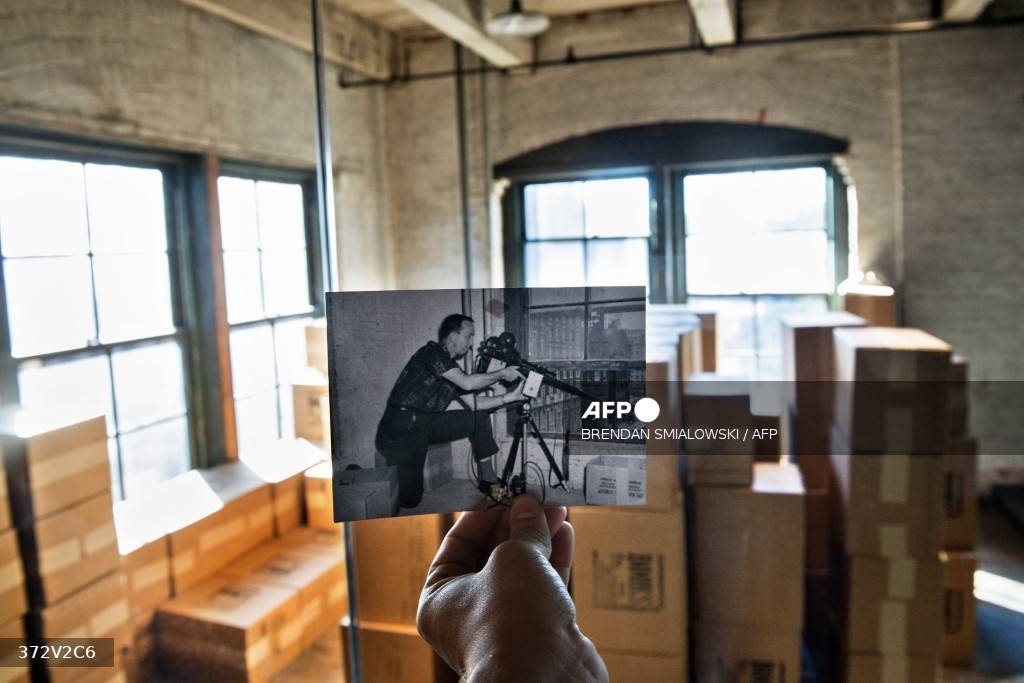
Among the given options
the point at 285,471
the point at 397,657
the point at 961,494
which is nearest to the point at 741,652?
the point at 397,657

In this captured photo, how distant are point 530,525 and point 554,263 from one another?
360 centimetres

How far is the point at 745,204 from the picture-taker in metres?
4.07

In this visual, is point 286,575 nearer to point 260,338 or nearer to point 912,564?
point 260,338

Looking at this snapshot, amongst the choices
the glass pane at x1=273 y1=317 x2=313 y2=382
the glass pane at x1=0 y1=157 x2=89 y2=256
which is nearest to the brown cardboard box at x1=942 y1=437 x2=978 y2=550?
the glass pane at x1=273 y1=317 x2=313 y2=382

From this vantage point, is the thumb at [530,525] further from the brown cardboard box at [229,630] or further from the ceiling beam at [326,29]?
the ceiling beam at [326,29]

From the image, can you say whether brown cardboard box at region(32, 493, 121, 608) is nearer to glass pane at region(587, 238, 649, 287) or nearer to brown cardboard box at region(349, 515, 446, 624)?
brown cardboard box at region(349, 515, 446, 624)

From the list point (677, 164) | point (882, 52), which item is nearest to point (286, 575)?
point (677, 164)

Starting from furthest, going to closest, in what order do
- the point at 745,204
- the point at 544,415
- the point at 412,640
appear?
1. the point at 745,204
2. the point at 412,640
3. the point at 544,415

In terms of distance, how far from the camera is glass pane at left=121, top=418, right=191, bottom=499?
239cm

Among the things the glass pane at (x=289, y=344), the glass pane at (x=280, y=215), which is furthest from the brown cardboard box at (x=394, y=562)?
the glass pane at (x=280, y=215)

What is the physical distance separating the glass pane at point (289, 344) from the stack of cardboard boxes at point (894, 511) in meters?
1.97

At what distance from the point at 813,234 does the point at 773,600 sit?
285cm

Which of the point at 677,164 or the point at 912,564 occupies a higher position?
the point at 677,164

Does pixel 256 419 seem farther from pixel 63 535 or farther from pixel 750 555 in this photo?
pixel 750 555
